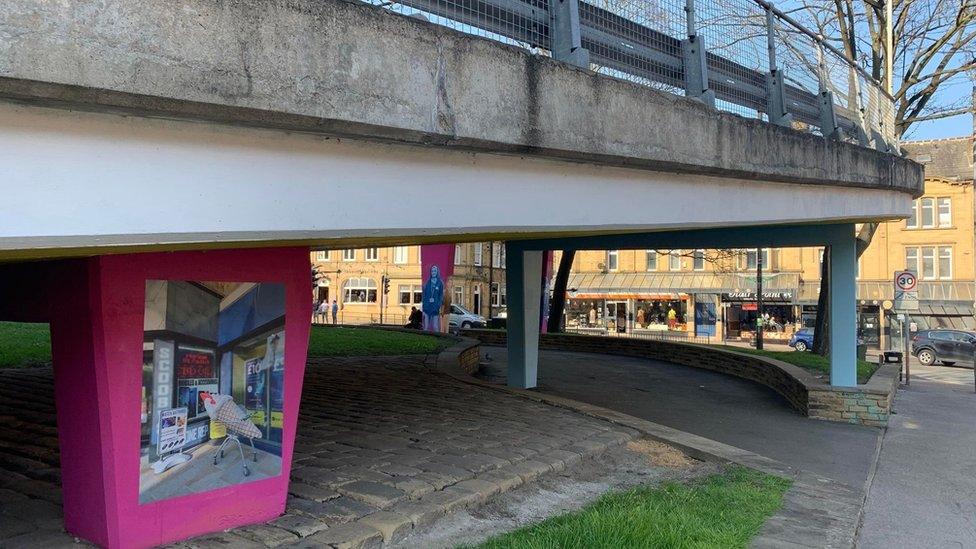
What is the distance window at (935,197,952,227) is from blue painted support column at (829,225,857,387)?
37149 mm

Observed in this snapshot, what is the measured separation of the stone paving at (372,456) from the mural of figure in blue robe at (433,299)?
1186cm

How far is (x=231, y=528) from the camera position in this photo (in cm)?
480

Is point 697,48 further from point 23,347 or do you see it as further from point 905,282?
point 905,282

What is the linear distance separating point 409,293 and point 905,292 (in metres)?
40.5

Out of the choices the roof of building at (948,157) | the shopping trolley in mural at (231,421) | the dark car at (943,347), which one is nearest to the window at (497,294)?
the roof of building at (948,157)

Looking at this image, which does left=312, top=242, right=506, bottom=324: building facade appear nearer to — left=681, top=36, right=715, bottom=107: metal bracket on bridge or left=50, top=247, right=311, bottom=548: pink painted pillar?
left=681, top=36, right=715, bottom=107: metal bracket on bridge

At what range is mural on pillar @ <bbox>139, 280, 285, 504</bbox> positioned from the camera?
14.3 feet

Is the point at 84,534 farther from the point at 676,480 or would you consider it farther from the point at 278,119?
the point at 676,480

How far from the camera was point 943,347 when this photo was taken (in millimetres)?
29266

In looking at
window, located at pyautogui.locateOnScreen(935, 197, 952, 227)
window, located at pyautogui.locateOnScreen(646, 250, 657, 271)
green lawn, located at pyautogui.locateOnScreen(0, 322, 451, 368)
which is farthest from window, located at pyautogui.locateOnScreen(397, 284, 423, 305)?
window, located at pyautogui.locateOnScreen(935, 197, 952, 227)

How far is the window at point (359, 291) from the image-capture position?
56938mm

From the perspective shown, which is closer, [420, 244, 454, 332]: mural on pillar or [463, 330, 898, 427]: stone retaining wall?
[463, 330, 898, 427]: stone retaining wall

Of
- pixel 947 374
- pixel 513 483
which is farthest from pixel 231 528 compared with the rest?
pixel 947 374

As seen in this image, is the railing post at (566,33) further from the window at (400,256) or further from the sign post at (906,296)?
the window at (400,256)
